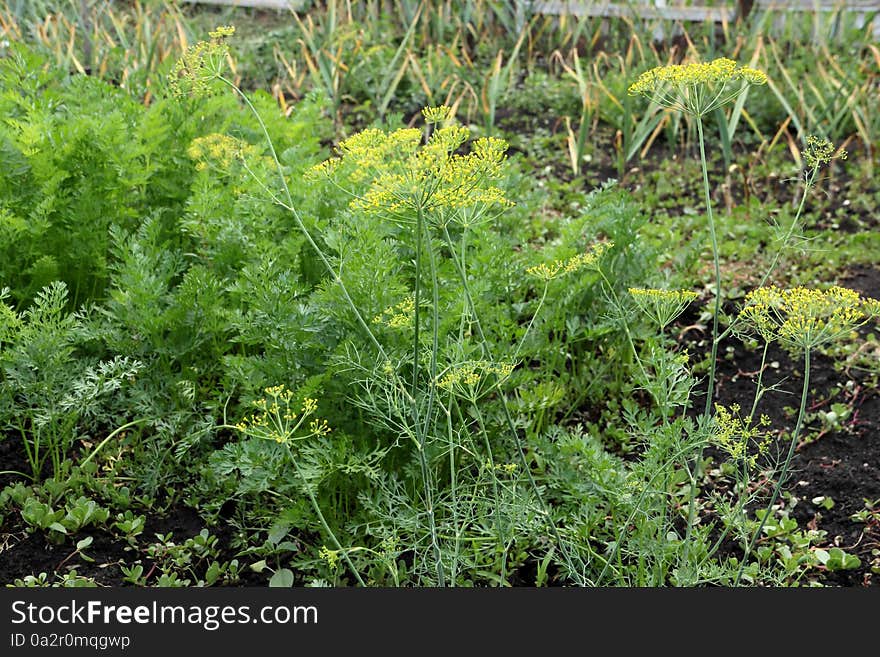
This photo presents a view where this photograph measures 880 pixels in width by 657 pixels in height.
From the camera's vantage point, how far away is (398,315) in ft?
8.01

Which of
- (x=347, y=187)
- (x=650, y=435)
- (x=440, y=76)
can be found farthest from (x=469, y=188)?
(x=440, y=76)

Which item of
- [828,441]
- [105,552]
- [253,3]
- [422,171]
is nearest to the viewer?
[422,171]

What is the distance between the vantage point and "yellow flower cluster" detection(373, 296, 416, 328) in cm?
237

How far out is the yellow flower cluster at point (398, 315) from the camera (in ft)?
7.79

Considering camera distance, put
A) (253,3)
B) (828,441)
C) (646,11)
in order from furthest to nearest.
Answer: (253,3), (646,11), (828,441)

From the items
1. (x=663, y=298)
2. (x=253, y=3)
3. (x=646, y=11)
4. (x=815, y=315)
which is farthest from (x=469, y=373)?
(x=253, y=3)

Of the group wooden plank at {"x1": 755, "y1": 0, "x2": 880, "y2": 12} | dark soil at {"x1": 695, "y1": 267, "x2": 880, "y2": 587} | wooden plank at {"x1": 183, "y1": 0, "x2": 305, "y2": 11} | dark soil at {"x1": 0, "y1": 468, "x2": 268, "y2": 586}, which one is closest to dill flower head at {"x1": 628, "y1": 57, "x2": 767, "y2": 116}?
dark soil at {"x1": 695, "y1": 267, "x2": 880, "y2": 587}

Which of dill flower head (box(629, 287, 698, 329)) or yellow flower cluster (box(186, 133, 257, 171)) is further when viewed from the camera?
yellow flower cluster (box(186, 133, 257, 171))

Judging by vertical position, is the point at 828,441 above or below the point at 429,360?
below

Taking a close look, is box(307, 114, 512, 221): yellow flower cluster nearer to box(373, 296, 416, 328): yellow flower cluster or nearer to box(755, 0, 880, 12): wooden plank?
box(373, 296, 416, 328): yellow flower cluster

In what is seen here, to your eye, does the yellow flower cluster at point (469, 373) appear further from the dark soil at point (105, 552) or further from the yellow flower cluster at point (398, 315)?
the dark soil at point (105, 552)

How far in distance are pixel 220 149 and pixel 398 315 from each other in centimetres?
108

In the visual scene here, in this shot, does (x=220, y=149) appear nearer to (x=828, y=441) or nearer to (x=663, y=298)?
(x=663, y=298)

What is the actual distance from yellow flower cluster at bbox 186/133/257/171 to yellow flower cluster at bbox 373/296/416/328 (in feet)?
2.35
